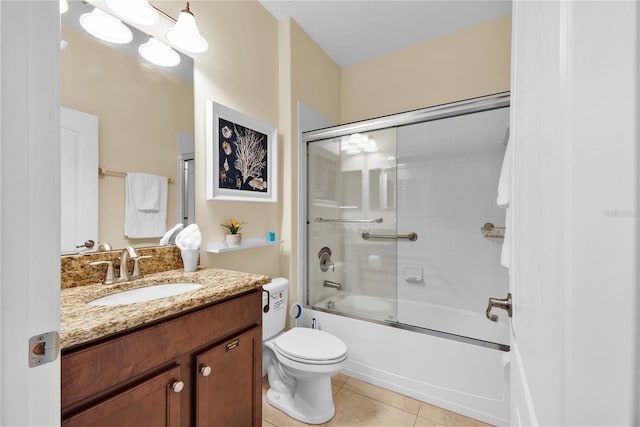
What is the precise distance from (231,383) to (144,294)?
1.67ft

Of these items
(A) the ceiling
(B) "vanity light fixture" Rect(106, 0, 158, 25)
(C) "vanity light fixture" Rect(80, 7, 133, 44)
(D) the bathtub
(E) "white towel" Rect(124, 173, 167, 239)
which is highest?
(A) the ceiling

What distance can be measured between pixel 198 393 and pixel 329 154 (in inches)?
72.1

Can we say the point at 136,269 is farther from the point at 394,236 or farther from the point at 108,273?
the point at 394,236

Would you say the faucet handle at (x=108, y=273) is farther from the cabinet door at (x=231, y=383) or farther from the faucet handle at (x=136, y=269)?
the cabinet door at (x=231, y=383)

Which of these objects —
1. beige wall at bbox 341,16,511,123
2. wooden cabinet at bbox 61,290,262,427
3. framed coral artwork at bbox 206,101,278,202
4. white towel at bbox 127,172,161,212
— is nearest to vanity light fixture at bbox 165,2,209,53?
framed coral artwork at bbox 206,101,278,202

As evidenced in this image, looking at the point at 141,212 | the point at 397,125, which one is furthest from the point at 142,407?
the point at 397,125

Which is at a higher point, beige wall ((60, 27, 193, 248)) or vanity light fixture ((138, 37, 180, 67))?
vanity light fixture ((138, 37, 180, 67))

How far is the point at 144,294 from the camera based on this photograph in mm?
1104

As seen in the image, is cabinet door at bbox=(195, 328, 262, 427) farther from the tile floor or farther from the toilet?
the tile floor

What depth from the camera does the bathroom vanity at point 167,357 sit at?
2.19ft

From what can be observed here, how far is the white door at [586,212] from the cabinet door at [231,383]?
0.95 m

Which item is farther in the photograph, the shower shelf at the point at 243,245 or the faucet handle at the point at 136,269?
the shower shelf at the point at 243,245

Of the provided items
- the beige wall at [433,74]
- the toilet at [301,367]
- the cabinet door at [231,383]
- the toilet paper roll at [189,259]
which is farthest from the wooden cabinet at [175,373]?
the beige wall at [433,74]

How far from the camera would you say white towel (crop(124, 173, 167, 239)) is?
47.8 inches
